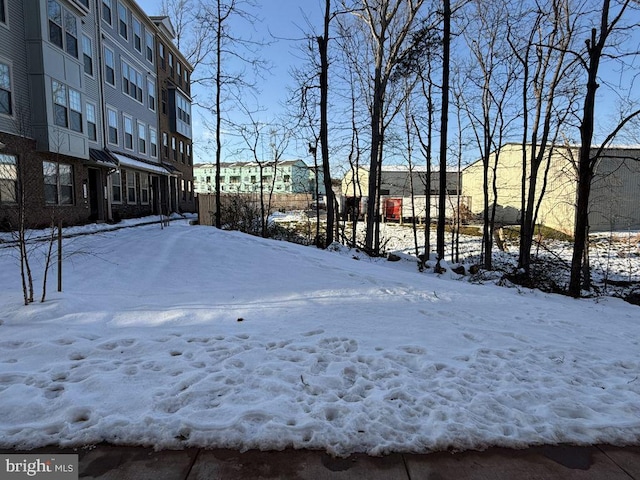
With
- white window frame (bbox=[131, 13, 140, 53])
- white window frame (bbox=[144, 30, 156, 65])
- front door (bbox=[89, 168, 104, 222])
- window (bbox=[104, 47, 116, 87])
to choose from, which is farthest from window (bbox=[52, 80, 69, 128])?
white window frame (bbox=[144, 30, 156, 65])

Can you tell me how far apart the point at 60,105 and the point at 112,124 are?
460cm

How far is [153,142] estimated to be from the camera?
2184 cm

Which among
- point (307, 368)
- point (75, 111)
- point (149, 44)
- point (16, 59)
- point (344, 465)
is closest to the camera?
point (344, 465)

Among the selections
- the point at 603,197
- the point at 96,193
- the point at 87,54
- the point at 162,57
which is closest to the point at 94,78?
the point at 87,54

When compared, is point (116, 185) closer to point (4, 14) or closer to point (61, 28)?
point (61, 28)

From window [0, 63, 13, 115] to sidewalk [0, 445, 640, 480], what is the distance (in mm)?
12348

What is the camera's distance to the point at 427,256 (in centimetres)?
984

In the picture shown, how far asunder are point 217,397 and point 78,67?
1549cm

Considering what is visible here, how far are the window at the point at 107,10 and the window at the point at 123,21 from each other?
32.8 inches

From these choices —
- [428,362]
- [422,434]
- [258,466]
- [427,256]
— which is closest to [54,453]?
[258,466]

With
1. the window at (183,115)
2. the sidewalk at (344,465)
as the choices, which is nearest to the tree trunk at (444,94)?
the sidewalk at (344,465)

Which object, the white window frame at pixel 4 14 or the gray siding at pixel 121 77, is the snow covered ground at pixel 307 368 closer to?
the white window frame at pixel 4 14

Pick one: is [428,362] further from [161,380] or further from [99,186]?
[99,186]

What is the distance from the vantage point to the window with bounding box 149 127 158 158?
70.3 ft
